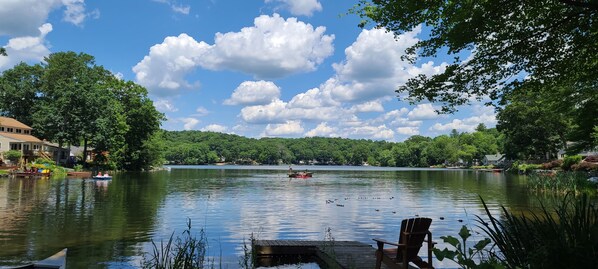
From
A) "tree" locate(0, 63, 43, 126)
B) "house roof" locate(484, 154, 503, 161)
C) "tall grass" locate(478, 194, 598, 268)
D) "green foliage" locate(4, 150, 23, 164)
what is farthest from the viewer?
"house roof" locate(484, 154, 503, 161)

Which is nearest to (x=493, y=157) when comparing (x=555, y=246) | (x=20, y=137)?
(x=20, y=137)

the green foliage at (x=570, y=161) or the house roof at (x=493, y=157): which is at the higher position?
the house roof at (x=493, y=157)

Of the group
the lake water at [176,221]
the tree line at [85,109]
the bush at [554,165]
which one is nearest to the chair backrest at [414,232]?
the lake water at [176,221]

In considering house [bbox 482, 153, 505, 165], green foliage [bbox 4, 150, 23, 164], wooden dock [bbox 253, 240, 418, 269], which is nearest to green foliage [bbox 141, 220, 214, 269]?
wooden dock [bbox 253, 240, 418, 269]

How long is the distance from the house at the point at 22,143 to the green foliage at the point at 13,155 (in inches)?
29.4

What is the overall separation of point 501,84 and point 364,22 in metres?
3.54

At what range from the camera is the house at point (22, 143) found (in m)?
62.6

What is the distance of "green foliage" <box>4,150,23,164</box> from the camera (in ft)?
197

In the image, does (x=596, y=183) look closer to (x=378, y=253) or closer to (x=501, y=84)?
(x=501, y=84)

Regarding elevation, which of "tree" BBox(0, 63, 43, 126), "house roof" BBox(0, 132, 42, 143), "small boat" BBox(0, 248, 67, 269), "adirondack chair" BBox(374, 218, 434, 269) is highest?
"tree" BBox(0, 63, 43, 126)

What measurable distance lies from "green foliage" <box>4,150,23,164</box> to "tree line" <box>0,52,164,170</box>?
5.21 meters

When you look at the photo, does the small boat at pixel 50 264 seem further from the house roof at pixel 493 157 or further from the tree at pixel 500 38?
the house roof at pixel 493 157

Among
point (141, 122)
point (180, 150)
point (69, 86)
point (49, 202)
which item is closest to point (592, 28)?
point (49, 202)

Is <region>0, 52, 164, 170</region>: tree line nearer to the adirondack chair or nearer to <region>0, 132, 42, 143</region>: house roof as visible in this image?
<region>0, 132, 42, 143</region>: house roof
